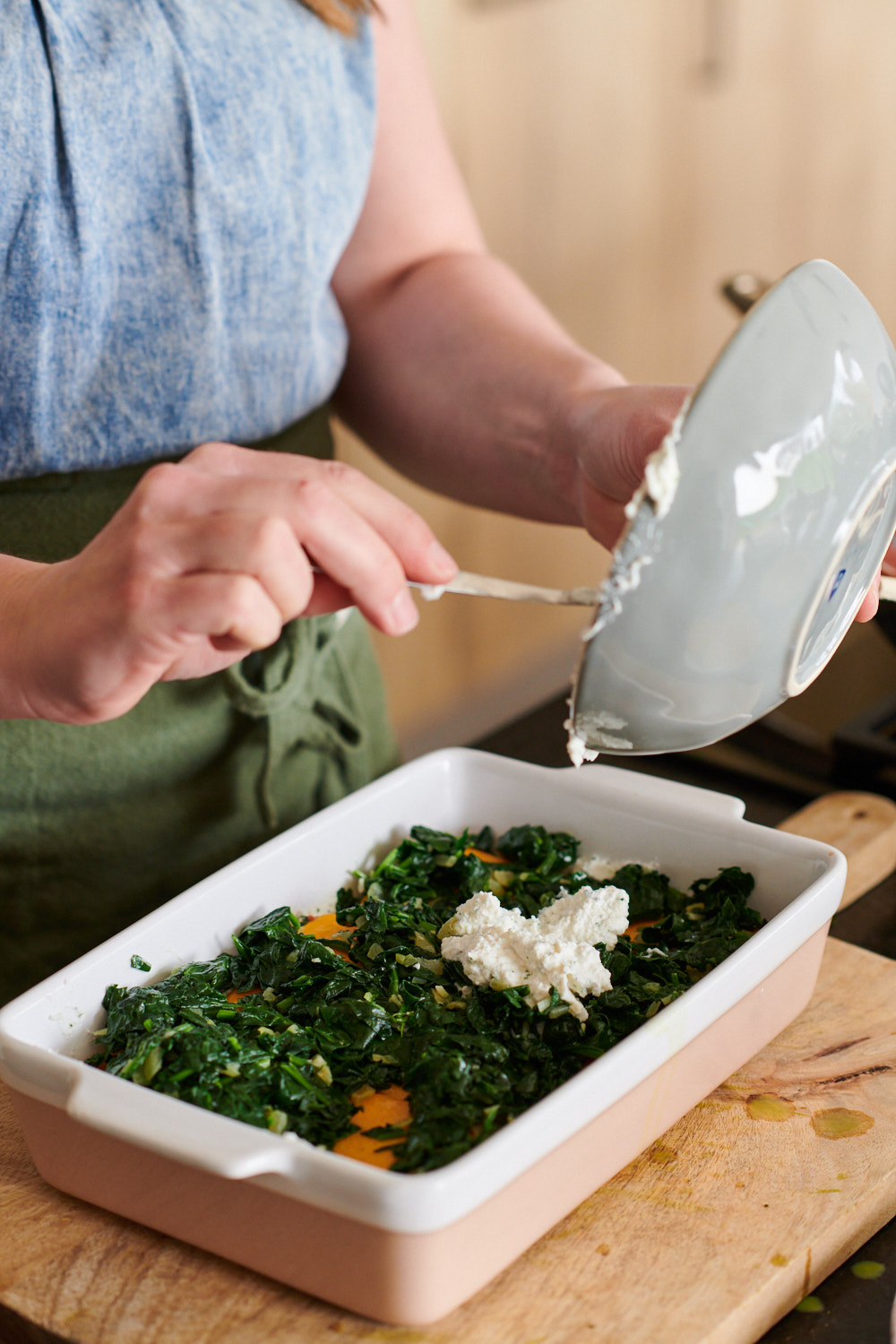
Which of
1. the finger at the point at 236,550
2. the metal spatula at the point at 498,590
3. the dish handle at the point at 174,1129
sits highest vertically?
the finger at the point at 236,550

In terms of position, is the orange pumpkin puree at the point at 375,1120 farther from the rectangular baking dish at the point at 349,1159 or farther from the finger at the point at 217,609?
the finger at the point at 217,609

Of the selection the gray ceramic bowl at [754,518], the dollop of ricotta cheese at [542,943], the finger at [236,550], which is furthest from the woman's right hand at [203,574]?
the dollop of ricotta cheese at [542,943]

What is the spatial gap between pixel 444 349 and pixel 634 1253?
73 centimetres

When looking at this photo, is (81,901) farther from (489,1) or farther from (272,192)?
(489,1)

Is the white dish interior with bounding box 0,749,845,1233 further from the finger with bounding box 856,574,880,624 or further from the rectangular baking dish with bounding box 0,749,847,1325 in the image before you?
the finger with bounding box 856,574,880,624

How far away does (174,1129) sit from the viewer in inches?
24.2

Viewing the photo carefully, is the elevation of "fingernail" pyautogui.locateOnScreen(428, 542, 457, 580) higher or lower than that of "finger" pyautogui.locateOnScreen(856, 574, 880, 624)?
higher

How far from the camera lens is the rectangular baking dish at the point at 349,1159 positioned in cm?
59

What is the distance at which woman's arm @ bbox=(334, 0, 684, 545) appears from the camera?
1004 mm

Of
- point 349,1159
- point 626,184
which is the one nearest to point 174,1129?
point 349,1159

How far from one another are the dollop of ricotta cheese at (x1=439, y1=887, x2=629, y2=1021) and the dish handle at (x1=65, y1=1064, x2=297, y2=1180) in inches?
8.0

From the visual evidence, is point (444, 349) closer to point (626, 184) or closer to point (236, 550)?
point (236, 550)

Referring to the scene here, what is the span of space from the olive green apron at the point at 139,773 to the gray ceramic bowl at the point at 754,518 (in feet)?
1.29

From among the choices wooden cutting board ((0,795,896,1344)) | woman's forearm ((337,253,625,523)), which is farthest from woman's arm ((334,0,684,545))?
wooden cutting board ((0,795,896,1344))
